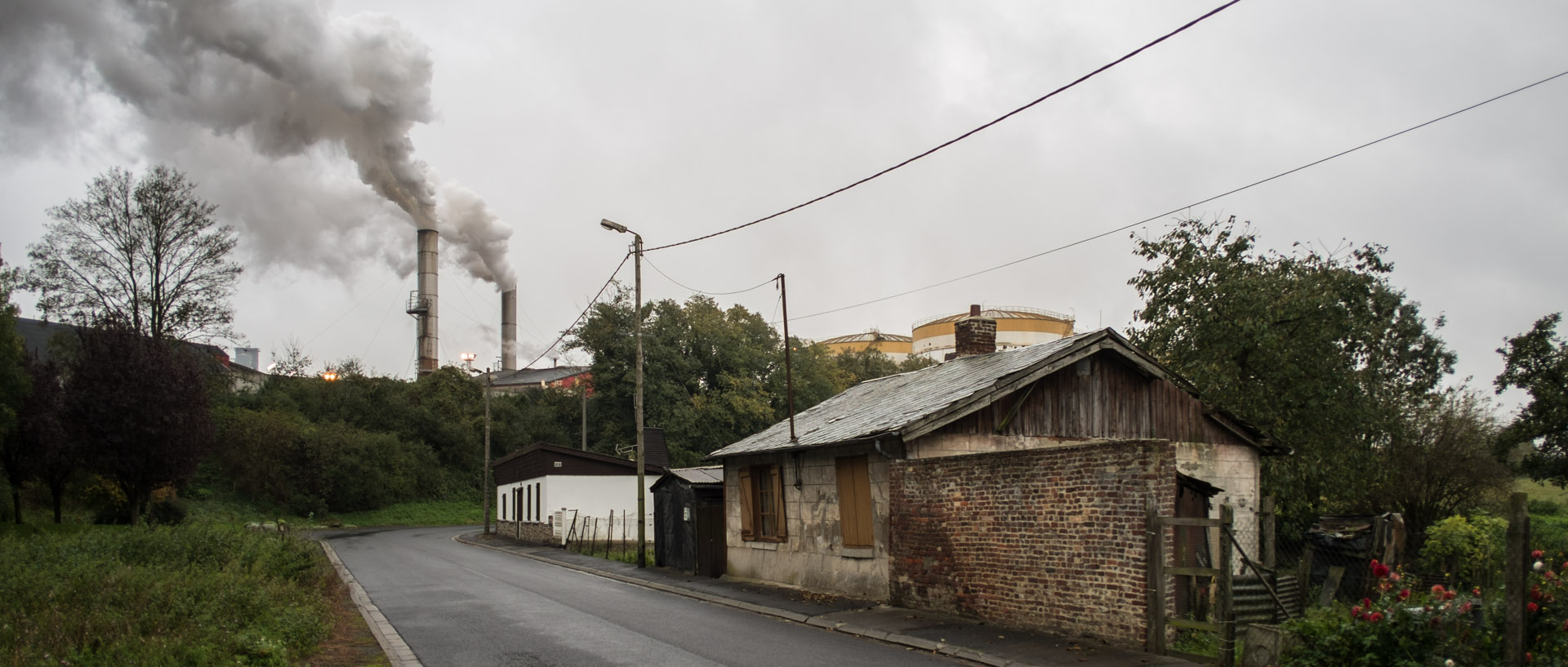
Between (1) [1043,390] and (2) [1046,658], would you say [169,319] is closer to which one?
(1) [1043,390]

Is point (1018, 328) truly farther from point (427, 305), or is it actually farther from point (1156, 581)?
point (1156, 581)

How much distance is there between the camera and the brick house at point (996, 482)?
424 inches

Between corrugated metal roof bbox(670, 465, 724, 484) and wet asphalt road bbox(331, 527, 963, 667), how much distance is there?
10.9 ft

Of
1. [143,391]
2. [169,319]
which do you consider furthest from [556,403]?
[143,391]

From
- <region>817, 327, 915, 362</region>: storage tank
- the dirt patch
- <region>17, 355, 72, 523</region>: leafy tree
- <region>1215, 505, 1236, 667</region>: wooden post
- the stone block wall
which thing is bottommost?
the stone block wall

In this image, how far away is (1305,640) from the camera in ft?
26.9

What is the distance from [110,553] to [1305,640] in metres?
15.5

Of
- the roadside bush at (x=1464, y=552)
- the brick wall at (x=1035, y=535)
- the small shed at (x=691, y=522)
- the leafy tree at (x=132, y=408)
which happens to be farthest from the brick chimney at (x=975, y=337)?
the leafy tree at (x=132, y=408)

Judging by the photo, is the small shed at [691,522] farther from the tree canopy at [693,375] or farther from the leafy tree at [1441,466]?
the tree canopy at [693,375]

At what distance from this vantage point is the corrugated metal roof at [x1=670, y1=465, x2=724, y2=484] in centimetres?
2334

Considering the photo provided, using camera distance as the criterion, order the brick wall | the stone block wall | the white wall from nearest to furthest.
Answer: the brick wall
the stone block wall
the white wall

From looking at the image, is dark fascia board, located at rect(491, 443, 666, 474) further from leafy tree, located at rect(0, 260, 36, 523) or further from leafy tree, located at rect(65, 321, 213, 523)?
leafy tree, located at rect(0, 260, 36, 523)

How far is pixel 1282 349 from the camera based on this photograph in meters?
20.9

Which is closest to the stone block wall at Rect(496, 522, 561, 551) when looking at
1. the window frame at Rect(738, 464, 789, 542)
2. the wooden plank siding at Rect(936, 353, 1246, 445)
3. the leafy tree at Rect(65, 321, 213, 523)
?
the leafy tree at Rect(65, 321, 213, 523)
